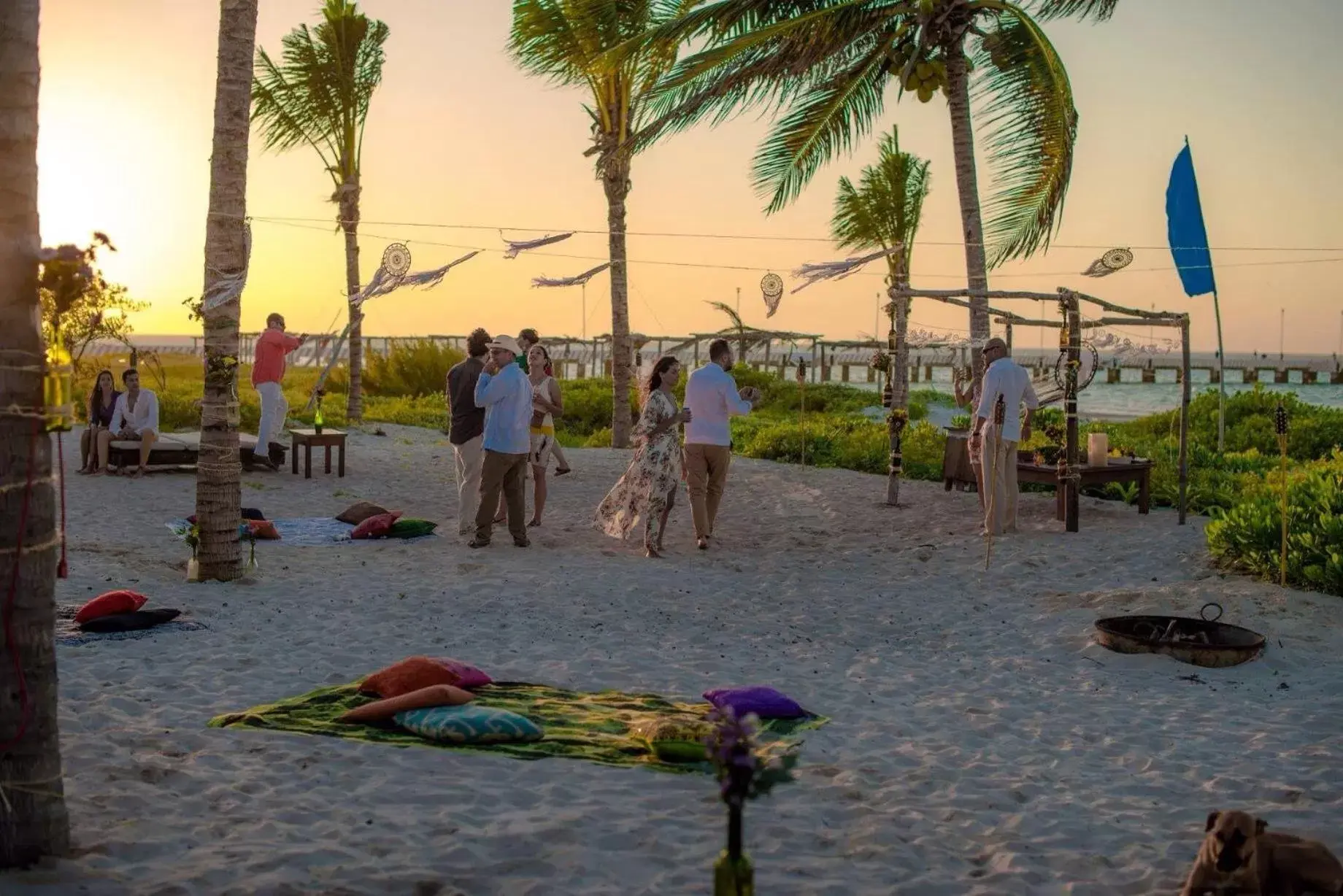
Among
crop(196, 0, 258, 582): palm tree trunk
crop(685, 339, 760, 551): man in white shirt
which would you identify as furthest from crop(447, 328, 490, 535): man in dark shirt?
crop(196, 0, 258, 582): palm tree trunk

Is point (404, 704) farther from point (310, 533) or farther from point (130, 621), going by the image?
point (310, 533)

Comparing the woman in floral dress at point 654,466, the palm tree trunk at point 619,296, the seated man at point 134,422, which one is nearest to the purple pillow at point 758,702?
the woman in floral dress at point 654,466

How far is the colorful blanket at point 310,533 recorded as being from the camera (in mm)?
9922

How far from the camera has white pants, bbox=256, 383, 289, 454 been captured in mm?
13539

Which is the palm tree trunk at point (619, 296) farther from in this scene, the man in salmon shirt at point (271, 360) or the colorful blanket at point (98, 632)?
the colorful blanket at point (98, 632)

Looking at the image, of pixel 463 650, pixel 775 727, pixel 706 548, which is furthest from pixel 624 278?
pixel 775 727

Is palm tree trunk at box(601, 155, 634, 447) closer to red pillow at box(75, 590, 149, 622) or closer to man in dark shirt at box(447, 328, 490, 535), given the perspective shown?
man in dark shirt at box(447, 328, 490, 535)

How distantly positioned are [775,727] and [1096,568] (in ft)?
16.5

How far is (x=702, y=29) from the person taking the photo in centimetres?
1439

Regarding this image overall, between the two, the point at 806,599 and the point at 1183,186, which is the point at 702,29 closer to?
the point at 1183,186

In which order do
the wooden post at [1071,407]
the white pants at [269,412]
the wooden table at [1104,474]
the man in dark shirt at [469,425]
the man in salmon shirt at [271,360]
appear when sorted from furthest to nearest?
1. the white pants at [269,412]
2. the man in salmon shirt at [271,360]
3. the wooden table at [1104,474]
4. the wooden post at [1071,407]
5. the man in dark shirt at [469,425]

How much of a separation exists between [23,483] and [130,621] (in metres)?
3.25

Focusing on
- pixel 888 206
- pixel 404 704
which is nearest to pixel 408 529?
pixel 404 704

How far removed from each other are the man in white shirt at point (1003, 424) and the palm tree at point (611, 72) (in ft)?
24.2
